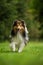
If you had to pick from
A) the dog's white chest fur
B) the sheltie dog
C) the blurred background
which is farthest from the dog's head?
the blurred background

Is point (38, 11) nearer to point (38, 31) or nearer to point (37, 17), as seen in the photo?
point (37, 17)

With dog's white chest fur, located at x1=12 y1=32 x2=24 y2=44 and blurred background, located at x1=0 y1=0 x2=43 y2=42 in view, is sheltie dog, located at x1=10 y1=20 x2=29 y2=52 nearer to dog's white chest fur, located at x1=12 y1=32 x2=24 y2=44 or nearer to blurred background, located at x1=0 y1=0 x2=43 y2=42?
dog's white chest fur, located at x1=12 y1=32 x2=24 y2=44

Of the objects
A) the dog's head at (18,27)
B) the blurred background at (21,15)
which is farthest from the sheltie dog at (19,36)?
the blurred background at (21,15)

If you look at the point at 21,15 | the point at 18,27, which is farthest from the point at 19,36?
the point at 21,15

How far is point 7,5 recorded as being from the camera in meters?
29.5

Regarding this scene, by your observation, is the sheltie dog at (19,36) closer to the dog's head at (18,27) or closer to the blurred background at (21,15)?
the dog's head at (18,27)

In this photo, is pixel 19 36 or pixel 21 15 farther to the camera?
pixel 21 15

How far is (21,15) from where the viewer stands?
31.6 m

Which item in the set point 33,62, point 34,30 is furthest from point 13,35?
point 34,30

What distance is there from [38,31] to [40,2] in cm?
369

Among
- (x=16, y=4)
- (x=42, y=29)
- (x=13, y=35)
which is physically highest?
(x=13, y=35)

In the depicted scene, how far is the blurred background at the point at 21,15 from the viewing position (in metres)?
29.5

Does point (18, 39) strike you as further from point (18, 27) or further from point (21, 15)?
point (21, 15)

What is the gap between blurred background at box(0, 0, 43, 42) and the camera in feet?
96.8
